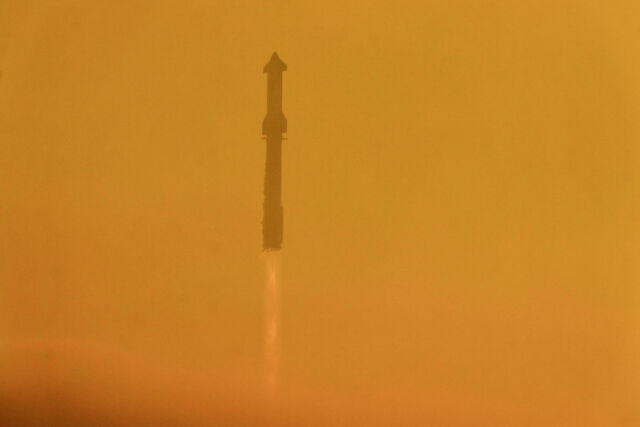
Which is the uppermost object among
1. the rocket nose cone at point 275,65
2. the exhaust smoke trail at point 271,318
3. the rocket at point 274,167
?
the rocket nose cone at point 275,65

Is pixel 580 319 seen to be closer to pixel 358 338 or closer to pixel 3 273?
pixel 358 338

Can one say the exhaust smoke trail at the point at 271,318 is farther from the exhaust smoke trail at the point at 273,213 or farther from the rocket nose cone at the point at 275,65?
the rocket nose cone at the point at 275,65

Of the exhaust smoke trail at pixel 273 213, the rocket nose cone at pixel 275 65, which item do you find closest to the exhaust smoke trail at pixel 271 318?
the exhaust smoke trail at pixel 273 213

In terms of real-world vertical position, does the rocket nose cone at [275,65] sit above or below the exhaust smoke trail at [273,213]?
above

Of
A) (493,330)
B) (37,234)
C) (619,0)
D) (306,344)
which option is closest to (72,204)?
(37,234)

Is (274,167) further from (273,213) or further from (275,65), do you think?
(275,65)

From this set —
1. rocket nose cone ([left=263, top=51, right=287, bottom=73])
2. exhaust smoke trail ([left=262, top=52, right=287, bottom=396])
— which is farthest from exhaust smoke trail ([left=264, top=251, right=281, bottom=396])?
rocket nose cone ([left=263, top=51, right=287, bottom=73])

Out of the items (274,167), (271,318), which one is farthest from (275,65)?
(271,318)
